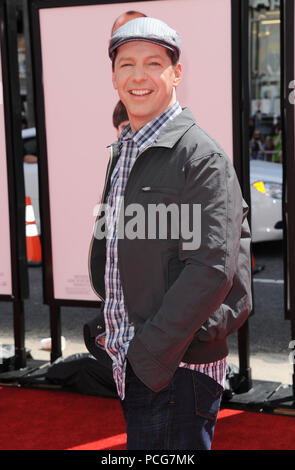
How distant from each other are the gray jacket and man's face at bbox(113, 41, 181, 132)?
9cm

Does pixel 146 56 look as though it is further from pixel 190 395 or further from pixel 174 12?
pixel 174 12

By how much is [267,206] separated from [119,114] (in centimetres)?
514

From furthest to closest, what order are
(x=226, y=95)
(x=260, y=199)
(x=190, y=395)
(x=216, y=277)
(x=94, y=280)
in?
1. (x=260, y=199)
2. (x=226, y=95)
3. (x=94, y=280)
4. (x=190, y=395)
5. (x=216, y=277)

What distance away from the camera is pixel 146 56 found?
2.36 m

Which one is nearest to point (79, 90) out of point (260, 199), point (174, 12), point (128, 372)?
point (174, 12)

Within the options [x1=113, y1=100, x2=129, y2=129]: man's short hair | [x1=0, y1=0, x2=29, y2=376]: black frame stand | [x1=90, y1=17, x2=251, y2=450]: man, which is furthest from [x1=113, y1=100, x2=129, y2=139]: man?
[x1=90, y1=17, x2=251, y2=450]: man

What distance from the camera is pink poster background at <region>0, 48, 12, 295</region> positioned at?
17.3 ft

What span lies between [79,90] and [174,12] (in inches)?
34.1

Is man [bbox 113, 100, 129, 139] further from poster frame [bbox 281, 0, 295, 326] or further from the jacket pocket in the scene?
the jacket pocket

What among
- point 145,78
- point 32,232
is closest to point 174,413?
point 145,78

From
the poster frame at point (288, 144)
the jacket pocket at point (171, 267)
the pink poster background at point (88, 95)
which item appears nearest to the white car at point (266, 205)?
the pink poster background at point (88, 95)

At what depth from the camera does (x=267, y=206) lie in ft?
31.9

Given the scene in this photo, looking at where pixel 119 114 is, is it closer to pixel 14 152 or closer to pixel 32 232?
pixel 14 152

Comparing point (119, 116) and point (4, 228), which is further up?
point (119, 116)
